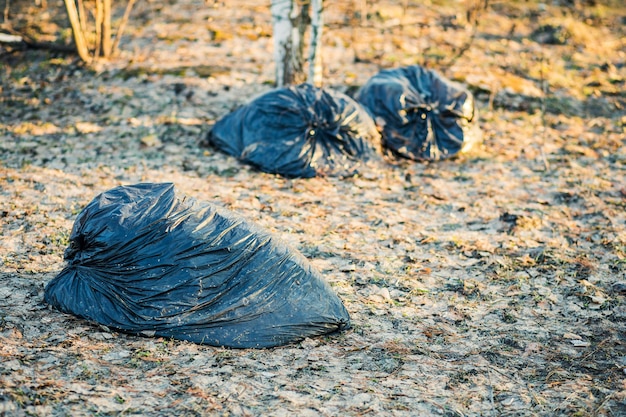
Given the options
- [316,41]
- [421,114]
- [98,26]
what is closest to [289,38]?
[316,41]

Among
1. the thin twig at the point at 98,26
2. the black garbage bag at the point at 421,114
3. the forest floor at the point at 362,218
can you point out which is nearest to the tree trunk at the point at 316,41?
the black garbage bag at the point at 421,114

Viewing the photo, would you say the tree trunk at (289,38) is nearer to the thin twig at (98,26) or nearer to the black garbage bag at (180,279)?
the thin twig at (98,26)

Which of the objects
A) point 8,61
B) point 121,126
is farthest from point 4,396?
point 8,61

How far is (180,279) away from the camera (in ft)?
10.6

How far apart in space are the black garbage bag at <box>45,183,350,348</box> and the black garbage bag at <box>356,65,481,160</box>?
320cm

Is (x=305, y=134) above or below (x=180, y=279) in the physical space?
above

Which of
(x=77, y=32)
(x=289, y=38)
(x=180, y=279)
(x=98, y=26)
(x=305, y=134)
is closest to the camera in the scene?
(x=180, y=279)

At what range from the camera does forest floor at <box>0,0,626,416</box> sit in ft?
9.84

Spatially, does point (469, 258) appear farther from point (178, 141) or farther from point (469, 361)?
point (178, 141)

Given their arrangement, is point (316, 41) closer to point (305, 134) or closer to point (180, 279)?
point (305, 134)

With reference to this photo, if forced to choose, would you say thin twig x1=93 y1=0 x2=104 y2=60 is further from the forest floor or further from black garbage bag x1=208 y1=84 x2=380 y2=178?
black garbage bag x1=208 y1=84 x2=380 y2=178

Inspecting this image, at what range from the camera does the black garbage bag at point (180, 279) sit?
3254 millimetres

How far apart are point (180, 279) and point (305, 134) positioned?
2.78 m

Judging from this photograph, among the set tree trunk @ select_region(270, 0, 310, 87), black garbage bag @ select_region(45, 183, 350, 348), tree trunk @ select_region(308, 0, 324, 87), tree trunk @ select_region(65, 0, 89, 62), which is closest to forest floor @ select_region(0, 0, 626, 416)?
black garbage bag @ select_region(45, 183, 350, 348)
